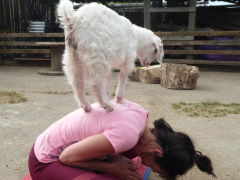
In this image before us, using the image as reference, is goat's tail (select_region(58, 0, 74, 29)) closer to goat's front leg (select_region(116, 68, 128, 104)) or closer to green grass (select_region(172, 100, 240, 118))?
goat's front leg (select_region(116, 68, 128, 104))

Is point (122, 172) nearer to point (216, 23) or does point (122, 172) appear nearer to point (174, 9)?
point (174, 9)

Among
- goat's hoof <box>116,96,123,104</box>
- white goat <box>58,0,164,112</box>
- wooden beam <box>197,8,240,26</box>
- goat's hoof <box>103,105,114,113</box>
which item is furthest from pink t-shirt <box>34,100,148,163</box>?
wooden beam <box>197,8,240,26</box>

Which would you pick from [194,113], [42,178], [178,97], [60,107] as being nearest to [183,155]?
[42,178]

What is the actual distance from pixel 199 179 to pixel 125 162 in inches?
28.5

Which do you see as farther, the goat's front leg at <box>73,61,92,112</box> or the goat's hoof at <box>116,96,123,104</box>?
the goat's hoof at <box>116,96,123,104</box>

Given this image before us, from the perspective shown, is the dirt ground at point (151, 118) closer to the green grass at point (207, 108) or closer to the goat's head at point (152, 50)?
the green grass at point (207, 108)

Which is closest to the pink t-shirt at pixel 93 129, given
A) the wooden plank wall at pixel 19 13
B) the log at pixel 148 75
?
the log at pixel 148 75

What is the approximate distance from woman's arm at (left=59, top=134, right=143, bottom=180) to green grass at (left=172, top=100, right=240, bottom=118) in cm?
217

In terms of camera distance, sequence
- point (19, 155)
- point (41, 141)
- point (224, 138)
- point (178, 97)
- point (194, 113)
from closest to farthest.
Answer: point (41, 141) < point (19, 155) < point (224, 138) < point (194, 113) < point (178, 97)

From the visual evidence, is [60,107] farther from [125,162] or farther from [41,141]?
[125,162]

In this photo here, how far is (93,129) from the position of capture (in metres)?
1.56

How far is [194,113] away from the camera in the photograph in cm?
351

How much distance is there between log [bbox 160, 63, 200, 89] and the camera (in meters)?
5.04

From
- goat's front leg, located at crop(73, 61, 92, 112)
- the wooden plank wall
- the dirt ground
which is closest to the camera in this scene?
goat's front leg, located at crop(73, 61, 92, 112)
